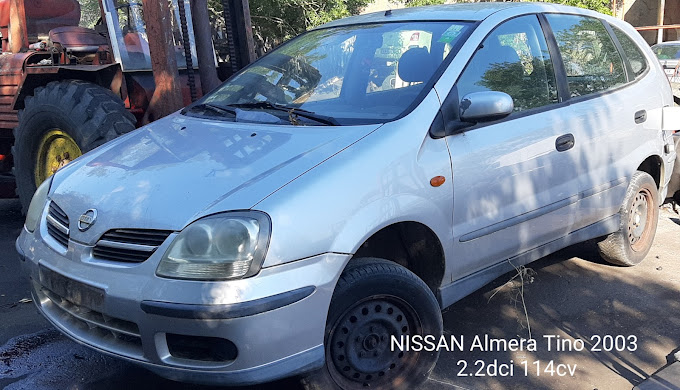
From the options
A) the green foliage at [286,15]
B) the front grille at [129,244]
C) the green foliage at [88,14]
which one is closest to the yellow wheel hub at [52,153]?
the green foliage at [88,14]

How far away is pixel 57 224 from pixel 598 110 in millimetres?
3078

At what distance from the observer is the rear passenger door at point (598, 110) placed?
4.00 m

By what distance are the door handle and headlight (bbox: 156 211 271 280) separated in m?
1.93

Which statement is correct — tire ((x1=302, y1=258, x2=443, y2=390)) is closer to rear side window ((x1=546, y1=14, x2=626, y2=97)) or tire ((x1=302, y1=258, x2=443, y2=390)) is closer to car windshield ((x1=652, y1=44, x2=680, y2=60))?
rear side window ((x1=546, y1=14, x2=626, y2=97))

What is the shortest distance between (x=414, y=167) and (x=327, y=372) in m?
0.97

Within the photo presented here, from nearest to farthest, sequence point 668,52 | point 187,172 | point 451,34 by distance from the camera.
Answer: point 187,172 < point 451,34 < point 668,52

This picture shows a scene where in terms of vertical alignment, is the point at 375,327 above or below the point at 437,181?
below

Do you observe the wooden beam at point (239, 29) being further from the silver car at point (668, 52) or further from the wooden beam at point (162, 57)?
the silver car at point (668, 52)

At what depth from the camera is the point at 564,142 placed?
3812mm

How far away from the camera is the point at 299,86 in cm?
374

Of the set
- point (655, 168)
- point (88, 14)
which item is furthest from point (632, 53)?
point (88, 14)

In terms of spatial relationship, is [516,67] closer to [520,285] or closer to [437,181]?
[437,181]

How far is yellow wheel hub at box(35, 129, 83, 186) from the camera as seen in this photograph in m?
5.43

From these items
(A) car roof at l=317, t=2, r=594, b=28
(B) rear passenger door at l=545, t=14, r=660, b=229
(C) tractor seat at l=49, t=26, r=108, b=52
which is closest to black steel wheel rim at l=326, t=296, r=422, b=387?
(B) rear passenger door at l=545, t=14, r=660, b=229
